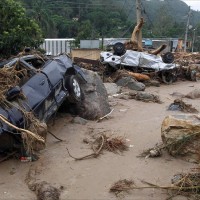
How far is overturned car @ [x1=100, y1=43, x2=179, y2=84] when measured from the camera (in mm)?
17969

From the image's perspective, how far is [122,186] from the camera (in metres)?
5.27

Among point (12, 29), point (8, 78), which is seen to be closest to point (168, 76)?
point (12, 29)

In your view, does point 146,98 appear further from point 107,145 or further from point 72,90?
point 107,145

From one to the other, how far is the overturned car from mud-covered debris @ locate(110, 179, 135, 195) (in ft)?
42.0

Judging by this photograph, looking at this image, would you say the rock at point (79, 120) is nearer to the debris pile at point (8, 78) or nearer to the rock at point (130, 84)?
the debris pile at point (8, 78)

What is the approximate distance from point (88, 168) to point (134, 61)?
41.0 feet

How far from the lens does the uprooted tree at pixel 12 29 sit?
14.0m

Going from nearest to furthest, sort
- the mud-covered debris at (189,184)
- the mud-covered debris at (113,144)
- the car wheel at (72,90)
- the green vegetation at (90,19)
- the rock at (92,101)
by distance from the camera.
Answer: the mud-covered debris at (189,184), the mud-covered debris at (113,144), the car wheel at (72,90), the rock at (92,101), the green vegetation at (90,19)

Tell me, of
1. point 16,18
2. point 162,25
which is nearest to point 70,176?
point 16,18

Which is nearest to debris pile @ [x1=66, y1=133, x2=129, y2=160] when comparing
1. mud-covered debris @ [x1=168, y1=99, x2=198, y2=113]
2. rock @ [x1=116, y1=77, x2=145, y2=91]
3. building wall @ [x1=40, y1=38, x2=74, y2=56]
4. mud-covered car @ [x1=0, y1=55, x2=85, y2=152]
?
mud-covered car @ [x1=0, y1=55, x2=85, y2=152]

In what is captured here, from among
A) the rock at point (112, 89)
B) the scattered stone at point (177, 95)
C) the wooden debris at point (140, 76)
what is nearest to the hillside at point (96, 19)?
the wooden debris at point (140, 76)

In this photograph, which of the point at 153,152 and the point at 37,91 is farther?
the point at 37,91

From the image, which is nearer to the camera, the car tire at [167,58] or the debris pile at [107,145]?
the debris pile at [107,145]

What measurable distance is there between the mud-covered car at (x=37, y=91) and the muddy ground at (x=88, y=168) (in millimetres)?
544
